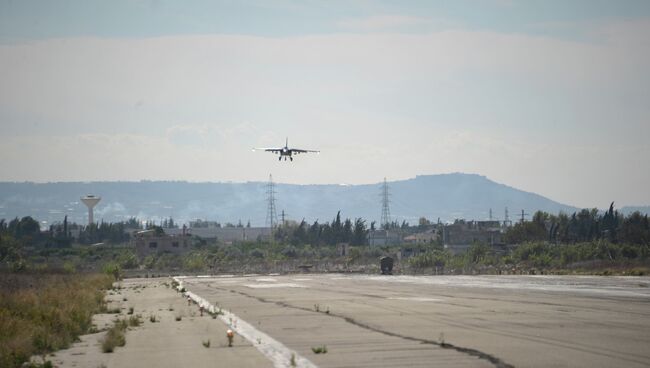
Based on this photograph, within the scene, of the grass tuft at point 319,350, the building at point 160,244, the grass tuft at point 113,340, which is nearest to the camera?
the grass tuft at point 319,350

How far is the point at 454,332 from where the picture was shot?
85.4 ft

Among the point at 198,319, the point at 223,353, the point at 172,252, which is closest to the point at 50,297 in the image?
the point at 198,319

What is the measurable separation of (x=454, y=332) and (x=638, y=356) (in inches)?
273

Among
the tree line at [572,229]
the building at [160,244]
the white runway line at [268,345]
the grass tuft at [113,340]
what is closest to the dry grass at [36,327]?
the grass tuft at [113,340]

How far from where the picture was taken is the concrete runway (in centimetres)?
2036

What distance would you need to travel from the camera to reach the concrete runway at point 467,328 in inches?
802

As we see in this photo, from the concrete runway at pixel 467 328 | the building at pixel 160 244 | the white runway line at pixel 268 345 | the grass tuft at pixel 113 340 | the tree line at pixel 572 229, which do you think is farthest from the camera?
the building at pixel 160 244

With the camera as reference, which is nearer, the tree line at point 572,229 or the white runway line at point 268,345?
the white runway line at point 268,345

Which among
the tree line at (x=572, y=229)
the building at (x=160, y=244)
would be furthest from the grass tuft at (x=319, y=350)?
the building at (x=160, y=244)

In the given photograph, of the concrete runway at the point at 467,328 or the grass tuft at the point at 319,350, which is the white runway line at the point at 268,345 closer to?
the concrete runway at the point at 467,328

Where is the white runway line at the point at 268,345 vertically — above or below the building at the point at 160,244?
below

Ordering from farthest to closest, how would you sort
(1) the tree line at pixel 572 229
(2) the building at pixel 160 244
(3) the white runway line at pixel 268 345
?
(2) the building at pixel 160 244 → (1) the tree line at pixel 572 229 → (3) the white runway line at pixel 268 345

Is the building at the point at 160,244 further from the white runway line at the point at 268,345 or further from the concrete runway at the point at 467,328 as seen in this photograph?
the white runway line at the point at 268,345

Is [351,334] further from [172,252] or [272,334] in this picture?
[172,252]
